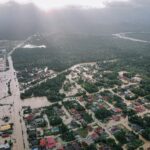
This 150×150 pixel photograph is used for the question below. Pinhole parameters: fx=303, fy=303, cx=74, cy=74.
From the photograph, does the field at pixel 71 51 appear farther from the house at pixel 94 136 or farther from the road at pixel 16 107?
the house at pixel 94 136

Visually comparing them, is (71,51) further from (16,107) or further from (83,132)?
(83,132)

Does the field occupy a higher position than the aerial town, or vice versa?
the aerial town

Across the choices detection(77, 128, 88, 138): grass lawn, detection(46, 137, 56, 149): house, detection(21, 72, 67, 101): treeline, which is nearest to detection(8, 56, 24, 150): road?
detection(21, 72, 67, 101): treeline

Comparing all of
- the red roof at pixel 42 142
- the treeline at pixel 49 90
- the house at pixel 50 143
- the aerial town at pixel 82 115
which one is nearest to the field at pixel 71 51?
the treeline at pixel 49 90

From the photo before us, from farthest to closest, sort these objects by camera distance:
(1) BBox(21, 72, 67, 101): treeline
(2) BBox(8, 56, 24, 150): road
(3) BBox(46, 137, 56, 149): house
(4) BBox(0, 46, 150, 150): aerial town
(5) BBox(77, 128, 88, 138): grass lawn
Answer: (1) BBox(21, 72, 67, 101): treeline, (5) BBox(77, 128, 88, 138): grass lawn, (2) BBox(8, 56, 24, 150): road, (4) BBox(0, 46, 150, 150): aerial town, (3) BBox(46, 137, 56, 149): house

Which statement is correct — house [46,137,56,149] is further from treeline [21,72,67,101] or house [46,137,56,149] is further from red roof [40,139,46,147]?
treeline [21,72,67,101]

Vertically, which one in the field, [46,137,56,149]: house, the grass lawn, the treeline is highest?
the treeline

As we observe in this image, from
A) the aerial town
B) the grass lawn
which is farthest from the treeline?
the grass lawn

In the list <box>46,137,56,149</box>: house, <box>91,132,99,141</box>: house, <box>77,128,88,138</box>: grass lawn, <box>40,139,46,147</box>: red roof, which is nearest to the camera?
<box>46,137,56,149</box>: house

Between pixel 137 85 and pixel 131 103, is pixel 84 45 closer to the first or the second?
pixel 137 85

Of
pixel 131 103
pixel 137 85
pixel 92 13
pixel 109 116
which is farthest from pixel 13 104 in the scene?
pixel 92 13

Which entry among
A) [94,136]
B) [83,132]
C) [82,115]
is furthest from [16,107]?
[94,136]

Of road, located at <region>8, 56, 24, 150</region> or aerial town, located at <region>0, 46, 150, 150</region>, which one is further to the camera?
road, located at <region>8, 56, 24, 150</region>

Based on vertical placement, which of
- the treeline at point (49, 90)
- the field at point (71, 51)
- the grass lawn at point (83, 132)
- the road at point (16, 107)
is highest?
the treeline at point (49, 90)
